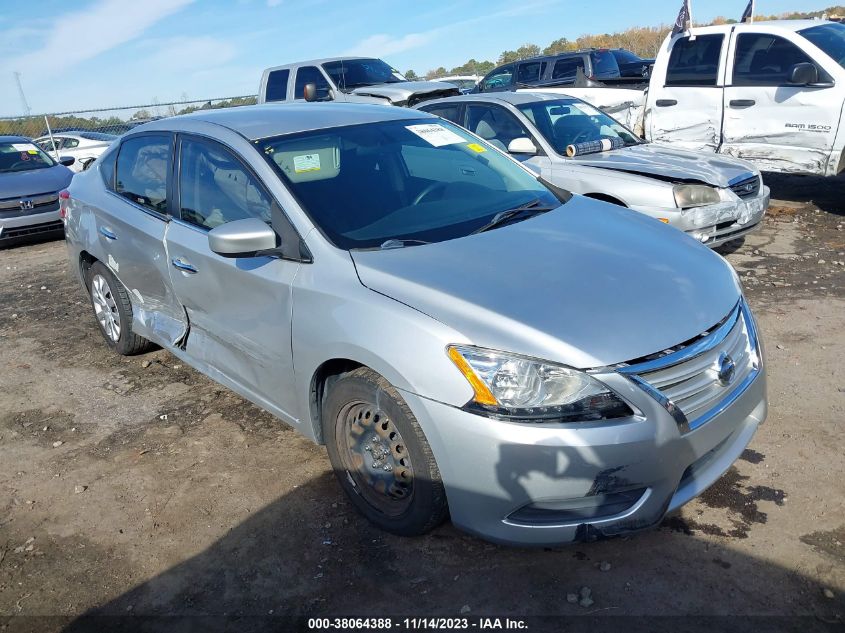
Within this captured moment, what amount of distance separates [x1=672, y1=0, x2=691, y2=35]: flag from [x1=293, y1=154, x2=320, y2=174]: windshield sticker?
23.7ft


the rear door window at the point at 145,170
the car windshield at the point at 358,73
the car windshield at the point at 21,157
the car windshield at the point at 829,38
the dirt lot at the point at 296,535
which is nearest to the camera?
the dirt lot at the point at 296,535

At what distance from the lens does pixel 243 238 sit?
3.06 metres

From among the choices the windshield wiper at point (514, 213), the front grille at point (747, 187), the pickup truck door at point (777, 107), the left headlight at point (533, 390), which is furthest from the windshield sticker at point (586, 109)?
the left headlight at point (533, 390)

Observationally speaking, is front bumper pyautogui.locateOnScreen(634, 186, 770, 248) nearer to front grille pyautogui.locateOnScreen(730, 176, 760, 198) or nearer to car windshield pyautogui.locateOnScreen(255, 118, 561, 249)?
front grille pyautogui.locateOnScreen(730, 176, 760, 198)

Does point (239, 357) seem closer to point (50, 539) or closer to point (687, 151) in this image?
point (50, 539)

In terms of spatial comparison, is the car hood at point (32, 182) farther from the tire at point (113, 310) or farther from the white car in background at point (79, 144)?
the tire at point (113, 310)

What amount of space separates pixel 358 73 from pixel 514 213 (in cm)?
1036

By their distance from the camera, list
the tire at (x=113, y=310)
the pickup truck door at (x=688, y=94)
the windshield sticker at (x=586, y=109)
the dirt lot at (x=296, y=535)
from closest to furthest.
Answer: the dirt lot at (x=296, y=535) → the tire at (x=113, y=310) → the windshield sticker at (x=586, y=109) → the pickup truck door at (x=688, y=94)

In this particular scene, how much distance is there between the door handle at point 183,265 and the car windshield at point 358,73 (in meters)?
9.48

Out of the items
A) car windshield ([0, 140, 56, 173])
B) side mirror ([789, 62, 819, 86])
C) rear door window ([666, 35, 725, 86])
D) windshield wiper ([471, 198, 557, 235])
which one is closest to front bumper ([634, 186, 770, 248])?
side mirror ([789, 62, 819, 86])

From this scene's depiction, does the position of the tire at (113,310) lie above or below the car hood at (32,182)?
below

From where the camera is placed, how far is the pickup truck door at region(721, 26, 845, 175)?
7.61 meters

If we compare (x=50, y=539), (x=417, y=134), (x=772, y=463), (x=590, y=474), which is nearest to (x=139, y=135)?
(x=417, y=134)

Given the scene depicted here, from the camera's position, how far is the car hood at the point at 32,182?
9805 mm
